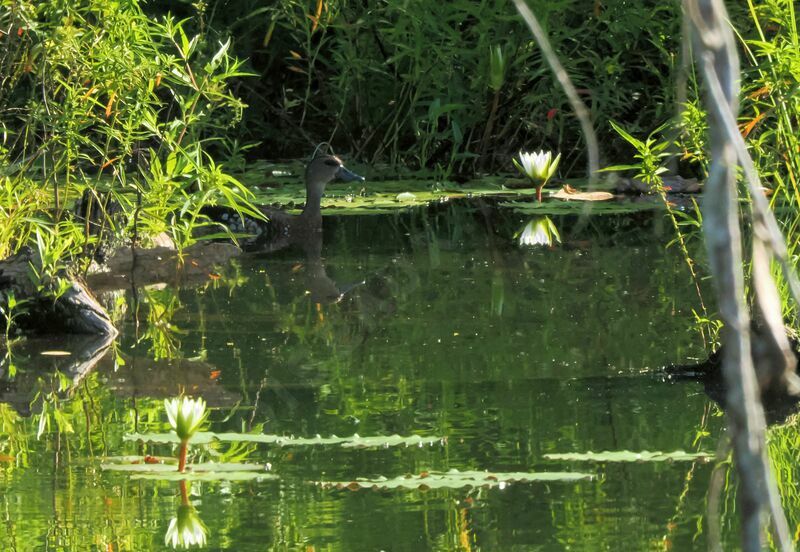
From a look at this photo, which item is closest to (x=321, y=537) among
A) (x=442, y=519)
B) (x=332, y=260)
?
(x=442, y=519)

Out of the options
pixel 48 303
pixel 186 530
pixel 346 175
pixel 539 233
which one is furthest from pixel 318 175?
pixel 186 530

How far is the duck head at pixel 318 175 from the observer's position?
6.97 meters

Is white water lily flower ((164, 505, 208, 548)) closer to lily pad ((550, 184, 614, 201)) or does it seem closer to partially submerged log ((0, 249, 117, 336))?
partially submerged log ((0, 249, 117, 336))

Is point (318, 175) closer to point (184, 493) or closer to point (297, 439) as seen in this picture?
point (297, 439)

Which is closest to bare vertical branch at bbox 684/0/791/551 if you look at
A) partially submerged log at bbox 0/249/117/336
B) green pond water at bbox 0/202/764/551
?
green pond water at bbox 0/202/764/551

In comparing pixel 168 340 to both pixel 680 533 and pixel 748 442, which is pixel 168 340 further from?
pixel 748 442

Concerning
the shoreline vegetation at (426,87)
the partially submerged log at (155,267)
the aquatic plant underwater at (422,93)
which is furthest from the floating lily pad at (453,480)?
the shoreline vegetation at (426,87)

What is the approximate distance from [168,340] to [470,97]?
14.6 feet

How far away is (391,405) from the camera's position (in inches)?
143

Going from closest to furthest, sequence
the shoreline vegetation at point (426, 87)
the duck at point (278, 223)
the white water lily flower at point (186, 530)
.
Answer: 1. the white water lily flower at point (186, 530)
2. the duck at point (278, 223)
3. the shoreline vegetation at point (426, 87)

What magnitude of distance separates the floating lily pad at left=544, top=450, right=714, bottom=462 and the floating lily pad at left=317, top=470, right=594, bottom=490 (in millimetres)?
112

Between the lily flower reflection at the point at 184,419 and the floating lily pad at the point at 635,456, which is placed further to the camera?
the floating lily pad at the point at 635,456

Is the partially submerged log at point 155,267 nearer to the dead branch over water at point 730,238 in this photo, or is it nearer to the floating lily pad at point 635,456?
the floating lily pad at point 635,456

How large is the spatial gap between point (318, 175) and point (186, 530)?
4594 millimetres
